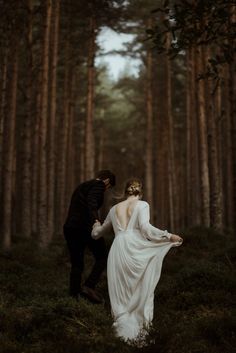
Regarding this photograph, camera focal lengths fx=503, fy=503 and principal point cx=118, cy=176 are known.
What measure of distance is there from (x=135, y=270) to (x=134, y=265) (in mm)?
69

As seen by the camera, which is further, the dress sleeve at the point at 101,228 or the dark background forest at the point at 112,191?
the dress sleeve at the point at 101,228

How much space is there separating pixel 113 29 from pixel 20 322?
709 inches

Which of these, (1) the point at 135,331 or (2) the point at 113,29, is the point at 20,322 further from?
(2) the point at 113,29

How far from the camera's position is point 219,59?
7352 millimetres

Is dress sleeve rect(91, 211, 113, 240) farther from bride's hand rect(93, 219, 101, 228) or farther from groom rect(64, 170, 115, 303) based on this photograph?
groom rect(64, 170, 115, 303)

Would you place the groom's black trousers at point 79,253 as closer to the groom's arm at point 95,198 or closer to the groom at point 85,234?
the groom at point 85,234

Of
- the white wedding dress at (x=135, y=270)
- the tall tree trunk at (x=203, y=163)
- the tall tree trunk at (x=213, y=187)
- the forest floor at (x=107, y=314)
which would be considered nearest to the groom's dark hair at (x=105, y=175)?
the white wedding dress at (x=135, y=270)

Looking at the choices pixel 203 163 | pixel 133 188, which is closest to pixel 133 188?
pixel 133 188

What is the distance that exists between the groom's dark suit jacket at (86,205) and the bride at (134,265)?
668 millimetres

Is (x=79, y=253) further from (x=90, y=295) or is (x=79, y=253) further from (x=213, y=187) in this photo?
(x=213, y=187)

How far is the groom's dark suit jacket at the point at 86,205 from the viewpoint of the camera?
26.0ft

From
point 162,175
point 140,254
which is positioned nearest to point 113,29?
point 162,175

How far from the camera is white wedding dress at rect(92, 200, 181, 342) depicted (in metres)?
6.67

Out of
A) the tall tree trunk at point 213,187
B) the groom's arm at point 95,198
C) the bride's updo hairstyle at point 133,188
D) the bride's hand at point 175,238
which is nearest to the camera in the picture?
the bride's hand at point 175,238
